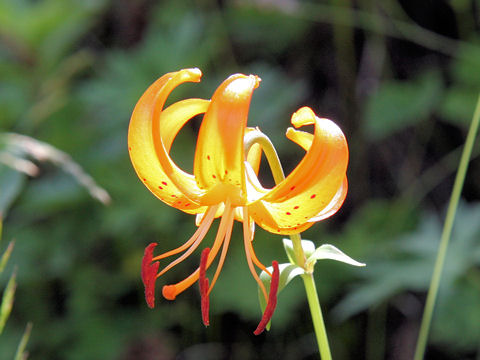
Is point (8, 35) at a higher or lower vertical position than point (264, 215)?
higher

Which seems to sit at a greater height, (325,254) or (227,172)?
(227,172)

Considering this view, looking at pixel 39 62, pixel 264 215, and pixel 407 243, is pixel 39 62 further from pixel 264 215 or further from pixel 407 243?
pixel 264 215

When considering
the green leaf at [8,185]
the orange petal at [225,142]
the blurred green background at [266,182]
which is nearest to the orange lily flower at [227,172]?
the orange petal at [225,142]

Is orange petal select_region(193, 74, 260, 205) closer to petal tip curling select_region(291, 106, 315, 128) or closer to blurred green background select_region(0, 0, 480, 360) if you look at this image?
petal tip curling select_region(291, 106, 315, 128)

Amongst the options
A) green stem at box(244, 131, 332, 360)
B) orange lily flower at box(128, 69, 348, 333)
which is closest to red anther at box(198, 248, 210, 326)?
orange lily flower at box(128, 69, 348, 333)

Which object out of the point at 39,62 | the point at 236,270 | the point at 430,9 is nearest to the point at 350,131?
the point at 430,9

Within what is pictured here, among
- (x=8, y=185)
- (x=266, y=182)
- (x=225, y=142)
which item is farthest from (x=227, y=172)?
(x=266, y=182)

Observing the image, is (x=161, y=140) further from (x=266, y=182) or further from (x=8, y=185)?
(x=266, y=182)
